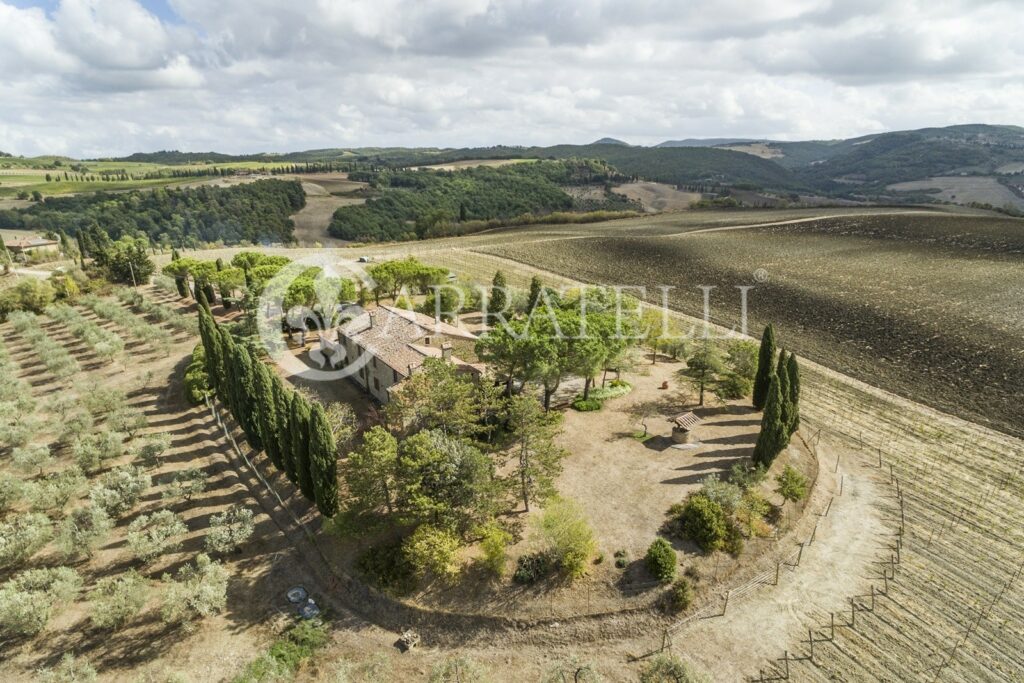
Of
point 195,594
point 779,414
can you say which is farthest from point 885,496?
point 195,594

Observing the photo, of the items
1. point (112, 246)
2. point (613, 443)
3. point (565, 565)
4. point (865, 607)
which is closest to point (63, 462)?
point (565, 565)

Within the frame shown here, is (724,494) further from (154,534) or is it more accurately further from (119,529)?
(119,529)

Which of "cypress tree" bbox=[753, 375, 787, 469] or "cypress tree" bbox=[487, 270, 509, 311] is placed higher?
"cypress tree" bbox=[487, 270, 509, 311]

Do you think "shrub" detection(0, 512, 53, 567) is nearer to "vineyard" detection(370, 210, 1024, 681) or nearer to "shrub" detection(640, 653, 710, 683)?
"shrub" detection(640, 653, 710, 683)

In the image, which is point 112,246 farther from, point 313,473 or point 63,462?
point 313,473

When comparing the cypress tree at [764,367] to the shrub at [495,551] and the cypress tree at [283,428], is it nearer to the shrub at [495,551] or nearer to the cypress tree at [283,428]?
the shrub at [495,551]

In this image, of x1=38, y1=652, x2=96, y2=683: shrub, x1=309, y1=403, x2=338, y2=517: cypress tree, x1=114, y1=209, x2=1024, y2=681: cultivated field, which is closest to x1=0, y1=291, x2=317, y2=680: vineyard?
x1=38, y1=652, x2=96, y2=683: shrub
